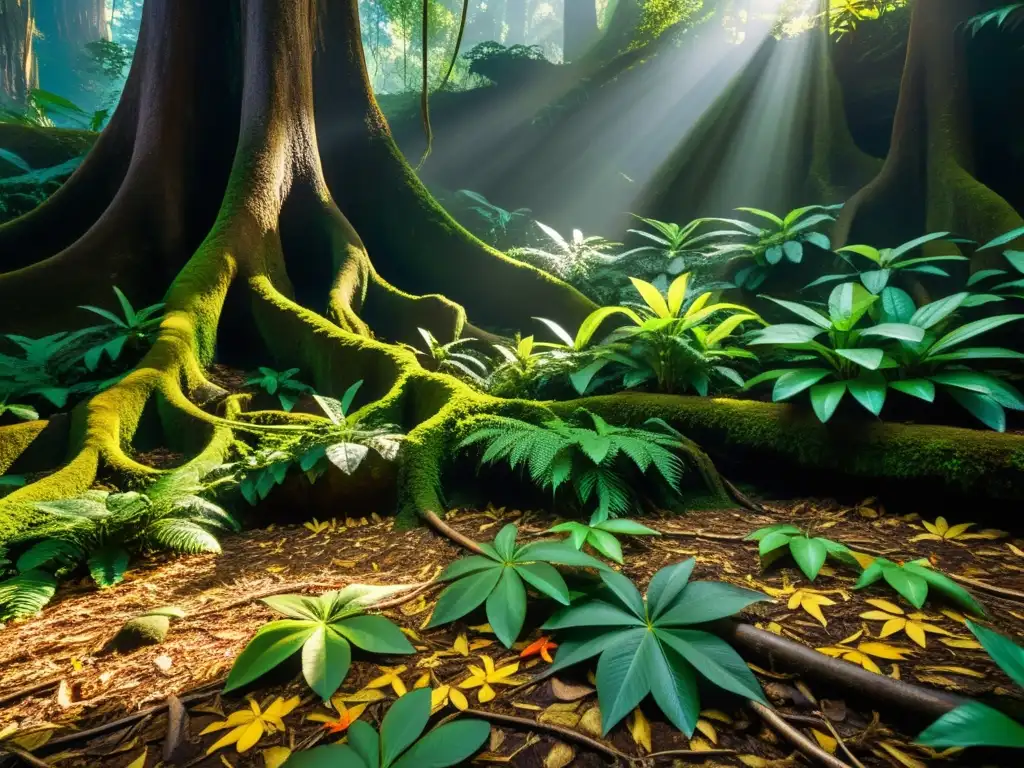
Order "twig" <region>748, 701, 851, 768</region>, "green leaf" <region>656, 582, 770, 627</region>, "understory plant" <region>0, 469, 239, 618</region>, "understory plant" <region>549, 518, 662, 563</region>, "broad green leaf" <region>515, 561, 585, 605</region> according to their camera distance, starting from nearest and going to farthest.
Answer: "twig" <region>748, 701, 851, 768</region> → "green leaf" <region>656, 582, 770, 627</region> → "broad green leaf" <region>515, 561, 585, 605</region> → "understory plant" <region>549, 518, 662, 563</region> → "understory plant" <region>0, 469, 239, 618</region>

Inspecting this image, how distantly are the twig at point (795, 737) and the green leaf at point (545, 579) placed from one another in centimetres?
53

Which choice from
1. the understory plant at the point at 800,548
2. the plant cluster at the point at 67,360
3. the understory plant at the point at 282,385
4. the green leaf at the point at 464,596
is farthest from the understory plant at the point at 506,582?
the plant cluster at the point at 67,360

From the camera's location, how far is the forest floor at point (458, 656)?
3.95 feet

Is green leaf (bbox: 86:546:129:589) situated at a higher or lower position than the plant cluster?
lower

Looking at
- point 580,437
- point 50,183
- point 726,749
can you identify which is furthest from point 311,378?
point 50,183

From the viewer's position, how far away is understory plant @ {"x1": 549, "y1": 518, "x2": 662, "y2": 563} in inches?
74.5

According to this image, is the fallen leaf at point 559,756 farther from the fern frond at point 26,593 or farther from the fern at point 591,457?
the fern frond at point 26,593

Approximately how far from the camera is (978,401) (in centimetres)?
253

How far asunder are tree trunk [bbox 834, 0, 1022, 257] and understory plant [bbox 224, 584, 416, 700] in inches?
214

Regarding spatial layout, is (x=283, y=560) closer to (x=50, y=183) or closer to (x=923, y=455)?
(x=923, y=455)

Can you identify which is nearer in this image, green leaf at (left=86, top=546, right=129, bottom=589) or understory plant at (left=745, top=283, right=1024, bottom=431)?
green leaf at (left=86, top=546, right=129, bottom=589)

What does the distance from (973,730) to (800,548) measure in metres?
0.92

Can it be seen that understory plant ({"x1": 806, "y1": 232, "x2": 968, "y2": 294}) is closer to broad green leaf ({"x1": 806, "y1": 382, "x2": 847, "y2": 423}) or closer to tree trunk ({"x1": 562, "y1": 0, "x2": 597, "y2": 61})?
broad green leaf ({"x1": 806, "y1": 382, "x2": 847, "y2": 423})

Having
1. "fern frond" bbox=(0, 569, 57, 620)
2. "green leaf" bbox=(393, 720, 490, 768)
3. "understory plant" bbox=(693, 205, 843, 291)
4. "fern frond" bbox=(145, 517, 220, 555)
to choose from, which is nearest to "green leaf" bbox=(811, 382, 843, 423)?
"green leaf" bbox=(393, 720, 490, 768)
